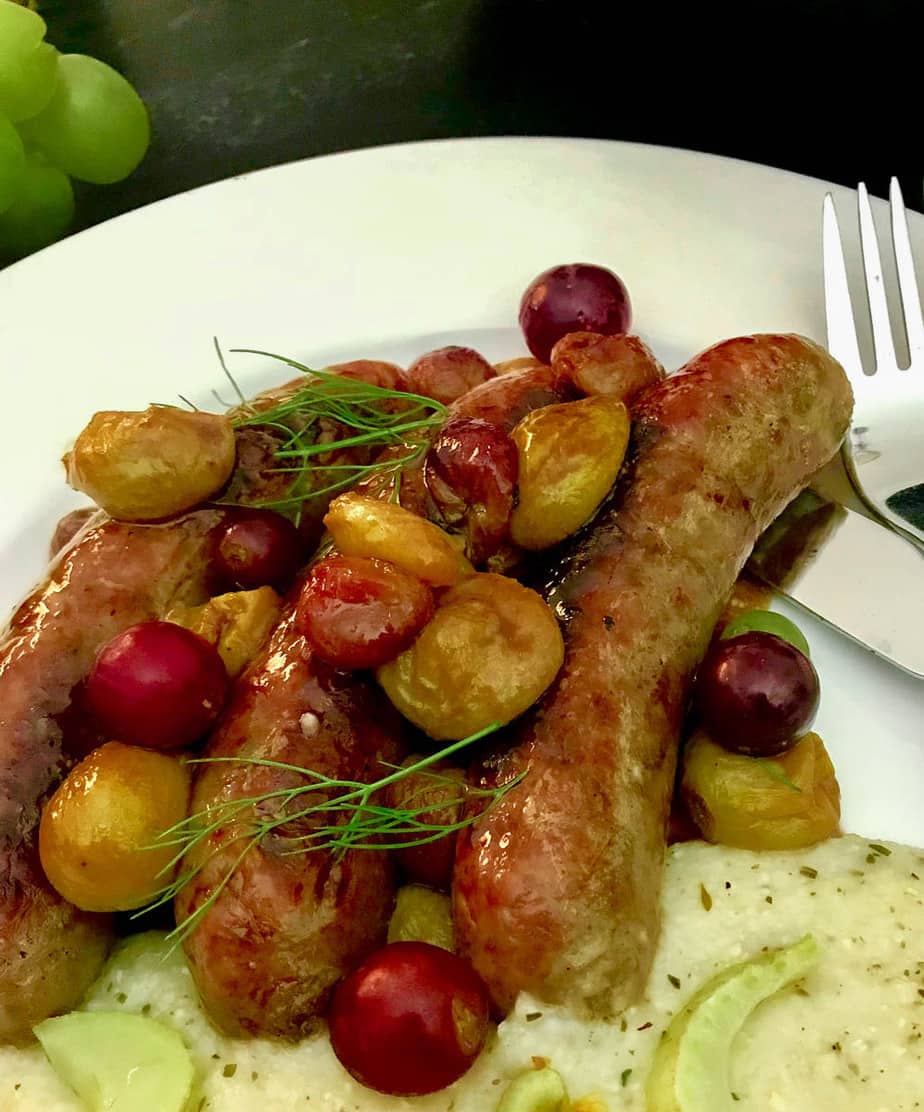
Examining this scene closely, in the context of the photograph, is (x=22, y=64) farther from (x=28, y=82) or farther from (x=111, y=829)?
(x=111, y=829)

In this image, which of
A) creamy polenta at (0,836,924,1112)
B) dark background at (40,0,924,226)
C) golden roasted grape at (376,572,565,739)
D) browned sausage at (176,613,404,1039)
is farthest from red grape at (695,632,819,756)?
dark background at (40,0,924,226)

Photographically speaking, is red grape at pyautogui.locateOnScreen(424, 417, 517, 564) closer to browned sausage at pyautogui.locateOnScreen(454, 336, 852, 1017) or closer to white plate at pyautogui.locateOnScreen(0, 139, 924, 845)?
browned sausage at pyautogui.locateOnScreen(454, 336, 852, 1017)

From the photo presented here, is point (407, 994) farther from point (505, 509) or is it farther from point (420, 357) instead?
point (420, 357)

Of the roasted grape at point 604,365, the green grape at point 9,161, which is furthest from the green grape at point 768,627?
the green grape at point 9,161

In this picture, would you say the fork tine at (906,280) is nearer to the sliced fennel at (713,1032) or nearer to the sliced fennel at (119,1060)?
the sliced fennel at (713,1032)

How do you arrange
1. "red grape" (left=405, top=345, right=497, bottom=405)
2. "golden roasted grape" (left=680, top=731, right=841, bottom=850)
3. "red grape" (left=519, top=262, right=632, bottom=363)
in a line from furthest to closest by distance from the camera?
"red grape" (left=519, top=262, right=632, bottom=363)
"red grape" (left=405, top=345, right=497, bottom=405)
"golden roasted grape" (left=680, top=731, right=841, bottom=850)

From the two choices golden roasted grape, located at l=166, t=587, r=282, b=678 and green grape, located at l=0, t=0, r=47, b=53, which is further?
green grape, located at l=0, t=0, r=47, b=53
